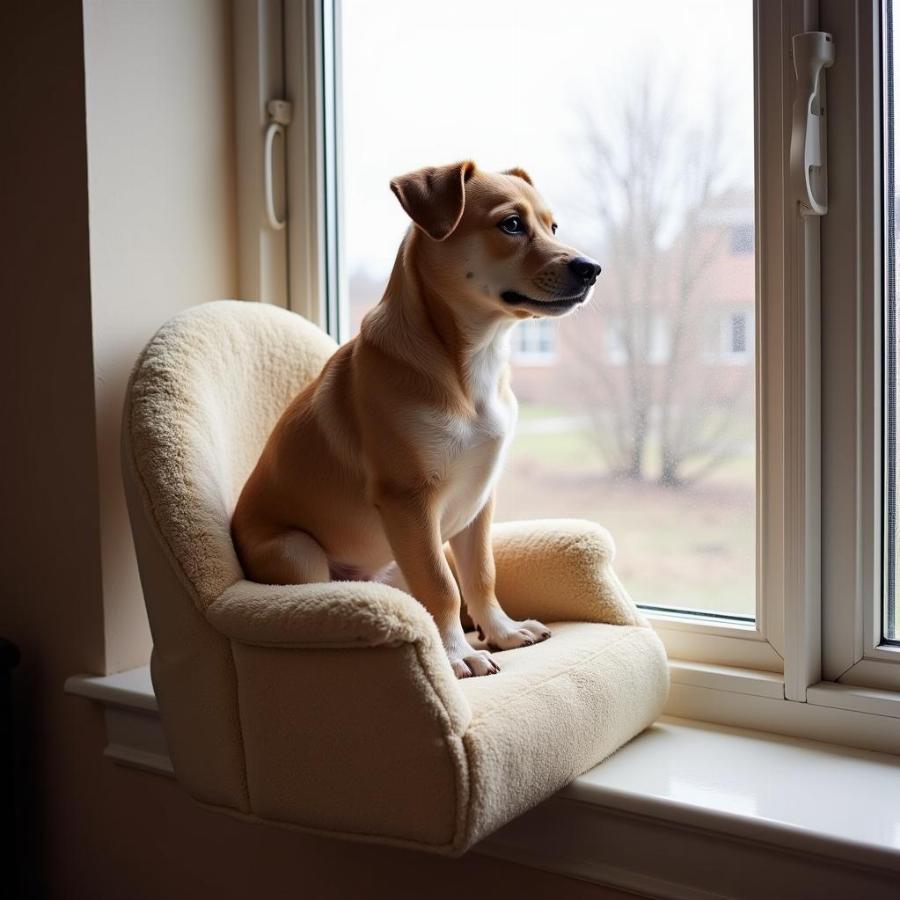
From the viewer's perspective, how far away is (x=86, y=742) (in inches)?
68.9

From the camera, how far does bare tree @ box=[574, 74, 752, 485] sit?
1547 mm

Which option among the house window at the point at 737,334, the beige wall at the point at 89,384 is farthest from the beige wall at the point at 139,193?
the house window at the point at 737,334

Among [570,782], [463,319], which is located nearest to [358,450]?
[463,319]

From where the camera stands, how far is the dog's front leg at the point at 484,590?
143 cm

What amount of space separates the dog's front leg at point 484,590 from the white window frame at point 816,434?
11.8 inches

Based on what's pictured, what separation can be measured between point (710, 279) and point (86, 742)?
4.33 ft

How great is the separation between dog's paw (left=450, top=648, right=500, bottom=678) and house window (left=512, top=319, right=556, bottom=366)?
0.62m

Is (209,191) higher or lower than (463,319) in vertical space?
higher

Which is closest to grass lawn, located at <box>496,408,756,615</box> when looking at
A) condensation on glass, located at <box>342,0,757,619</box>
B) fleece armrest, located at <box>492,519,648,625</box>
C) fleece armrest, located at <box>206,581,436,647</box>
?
condensation on glass, located at <box>342,0,757,619</box>

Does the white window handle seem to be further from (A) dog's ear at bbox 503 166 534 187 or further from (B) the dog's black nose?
(B) the dog's black nose

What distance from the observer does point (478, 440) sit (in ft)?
4.39

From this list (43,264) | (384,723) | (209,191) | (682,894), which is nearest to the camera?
(384,723)

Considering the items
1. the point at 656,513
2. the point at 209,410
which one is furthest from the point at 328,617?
the point at 656,513

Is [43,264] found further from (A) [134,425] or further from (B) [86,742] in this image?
(B) [86,742]
